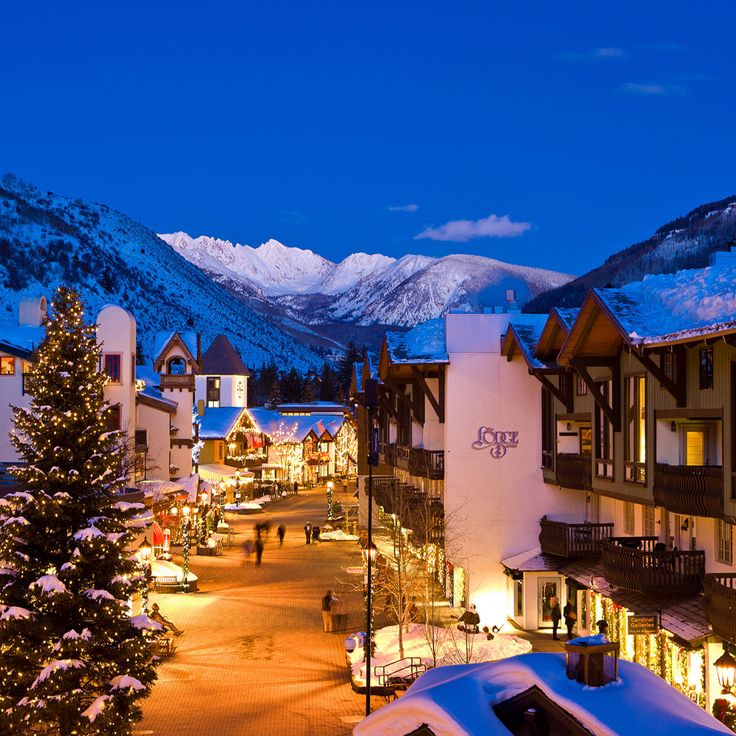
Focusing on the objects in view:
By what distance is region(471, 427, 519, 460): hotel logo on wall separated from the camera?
36.9m

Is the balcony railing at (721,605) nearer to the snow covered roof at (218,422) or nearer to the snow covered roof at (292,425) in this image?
the snow covered roof at (218,422)

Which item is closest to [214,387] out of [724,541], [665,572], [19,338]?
[19,338]

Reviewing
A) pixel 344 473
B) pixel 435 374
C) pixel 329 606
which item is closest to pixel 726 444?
pixel 329 606

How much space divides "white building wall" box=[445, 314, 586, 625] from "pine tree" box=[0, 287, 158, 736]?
54.4 ft

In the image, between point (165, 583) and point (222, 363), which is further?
point (222, 363)

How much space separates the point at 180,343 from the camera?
64875mm

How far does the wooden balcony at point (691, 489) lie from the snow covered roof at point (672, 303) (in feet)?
9.03

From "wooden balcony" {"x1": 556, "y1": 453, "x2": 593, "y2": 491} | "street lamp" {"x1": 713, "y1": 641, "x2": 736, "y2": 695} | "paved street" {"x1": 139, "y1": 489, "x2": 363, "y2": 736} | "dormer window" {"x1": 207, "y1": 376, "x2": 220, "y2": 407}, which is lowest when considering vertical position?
"paved street" {"x1": 139, "y1": 489, "x2": 363, "y2": 736}

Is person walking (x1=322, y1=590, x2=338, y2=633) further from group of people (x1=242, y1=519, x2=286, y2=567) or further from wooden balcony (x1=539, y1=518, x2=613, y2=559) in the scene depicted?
group of people (x1=242, y1=519, x2=286, y2=567)

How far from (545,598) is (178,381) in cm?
3542

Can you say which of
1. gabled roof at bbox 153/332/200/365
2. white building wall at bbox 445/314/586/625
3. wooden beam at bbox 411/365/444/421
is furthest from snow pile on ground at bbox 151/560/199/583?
gabled roof at bbox 153/332/200/365

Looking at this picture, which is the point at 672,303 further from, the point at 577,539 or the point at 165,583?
the point at 165,583

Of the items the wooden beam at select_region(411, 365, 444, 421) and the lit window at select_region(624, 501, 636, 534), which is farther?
the wooden beam at select_region(411, 365, 444, 421)

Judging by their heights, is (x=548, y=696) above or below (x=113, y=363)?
below
